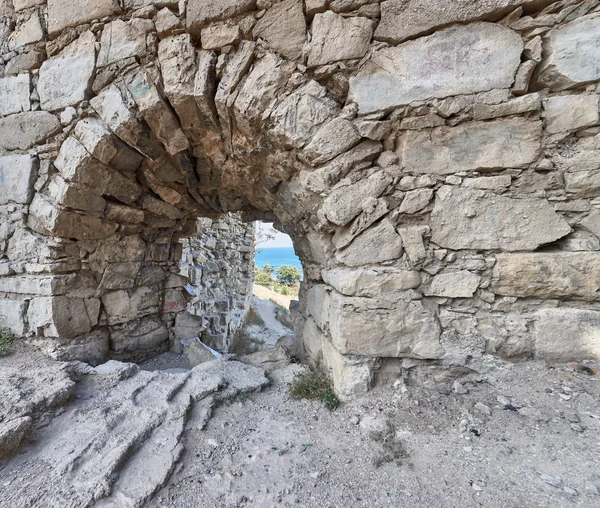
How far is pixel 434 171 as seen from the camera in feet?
6.15

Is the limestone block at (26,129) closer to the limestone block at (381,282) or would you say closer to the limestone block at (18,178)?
the limestone block at (18,178)

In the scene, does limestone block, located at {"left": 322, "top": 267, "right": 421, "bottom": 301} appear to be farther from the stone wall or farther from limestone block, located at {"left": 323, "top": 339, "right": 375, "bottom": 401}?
limestone block, located at {"left": 323, "top": 339, "right": 375, "bottom": 401}

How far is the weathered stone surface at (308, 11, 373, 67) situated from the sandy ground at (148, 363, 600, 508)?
6.99 feet

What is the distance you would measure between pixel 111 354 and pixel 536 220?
12.6 ft

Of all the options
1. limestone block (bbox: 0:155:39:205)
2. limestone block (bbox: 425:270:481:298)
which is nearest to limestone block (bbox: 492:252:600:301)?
limestone block (bbox: 425:270:481:298)

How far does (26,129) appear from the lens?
259 centimetres

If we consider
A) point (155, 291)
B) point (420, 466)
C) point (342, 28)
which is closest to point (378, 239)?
point (420, 466)

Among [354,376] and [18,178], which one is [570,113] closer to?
[354,376]

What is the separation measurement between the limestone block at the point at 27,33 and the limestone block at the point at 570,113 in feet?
13.0

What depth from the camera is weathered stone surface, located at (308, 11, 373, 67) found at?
74.5 inches

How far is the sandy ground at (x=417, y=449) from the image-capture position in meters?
1.29

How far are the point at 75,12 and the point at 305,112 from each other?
222 centimetres

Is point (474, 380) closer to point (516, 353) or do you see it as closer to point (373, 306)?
point (516, 353)

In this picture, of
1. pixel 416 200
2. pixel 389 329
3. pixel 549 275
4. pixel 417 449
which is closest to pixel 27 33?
pixel 416 200
